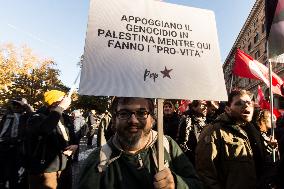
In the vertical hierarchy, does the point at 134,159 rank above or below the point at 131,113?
below

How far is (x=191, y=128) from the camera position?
5082mm

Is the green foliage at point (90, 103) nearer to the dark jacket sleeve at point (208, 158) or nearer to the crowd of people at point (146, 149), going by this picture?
the crowd of people at point (146, 149)

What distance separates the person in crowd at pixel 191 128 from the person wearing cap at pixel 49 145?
1587mm

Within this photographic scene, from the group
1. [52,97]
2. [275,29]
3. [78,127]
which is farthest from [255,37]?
[52,97]

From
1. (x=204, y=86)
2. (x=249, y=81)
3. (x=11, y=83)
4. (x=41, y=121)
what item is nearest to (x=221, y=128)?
(x=204, y=86)

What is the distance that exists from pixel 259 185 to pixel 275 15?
1.94 metres

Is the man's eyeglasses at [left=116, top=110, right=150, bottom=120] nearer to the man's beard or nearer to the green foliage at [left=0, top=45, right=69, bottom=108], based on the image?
the man's beard

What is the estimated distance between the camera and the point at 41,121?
4059mm

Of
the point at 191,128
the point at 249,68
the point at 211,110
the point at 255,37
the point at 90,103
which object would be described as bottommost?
the point at 191,128

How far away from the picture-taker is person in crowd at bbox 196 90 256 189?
3160 millimetres

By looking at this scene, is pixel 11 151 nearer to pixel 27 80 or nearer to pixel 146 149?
pixel 146 149

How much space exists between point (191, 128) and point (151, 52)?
294 centimetres

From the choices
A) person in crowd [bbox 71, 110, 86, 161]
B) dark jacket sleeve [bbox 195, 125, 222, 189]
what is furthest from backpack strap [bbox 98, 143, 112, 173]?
person in crowd [bbox 71, 110, 86, 161]

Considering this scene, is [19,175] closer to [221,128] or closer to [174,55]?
[221,128]
